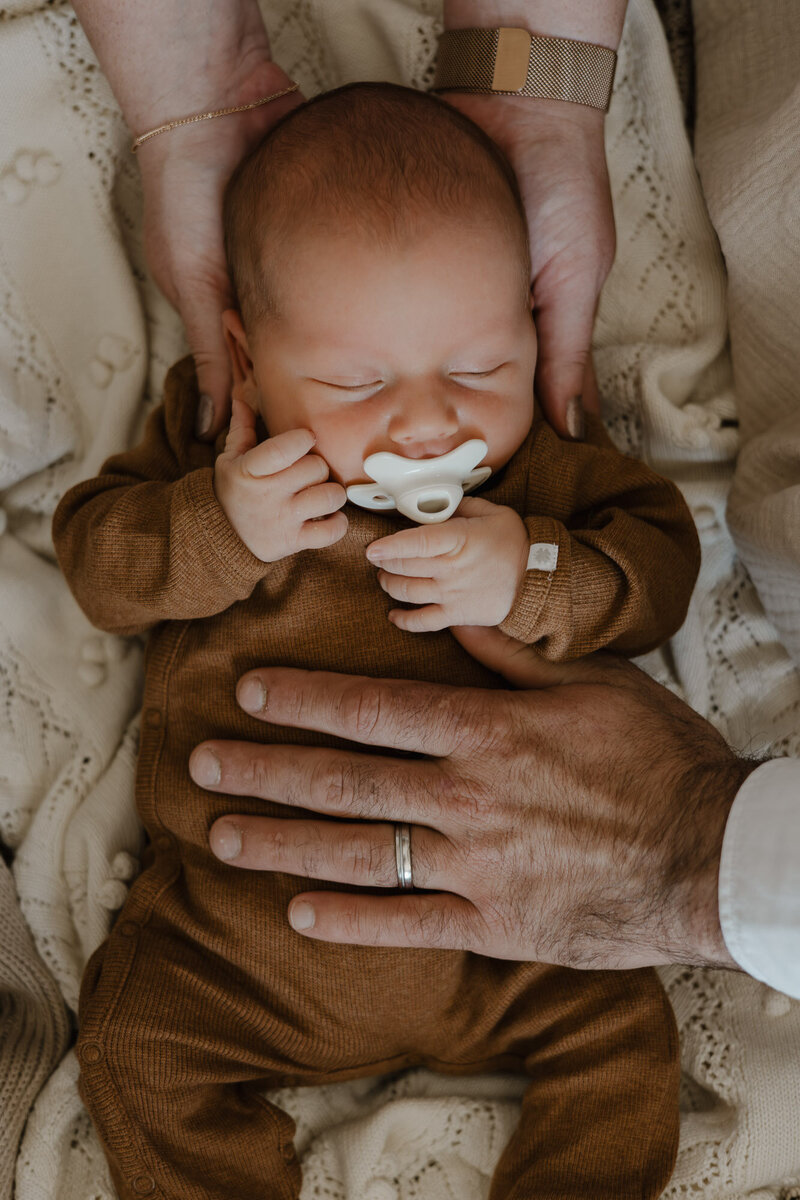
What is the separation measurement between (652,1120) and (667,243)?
143cm

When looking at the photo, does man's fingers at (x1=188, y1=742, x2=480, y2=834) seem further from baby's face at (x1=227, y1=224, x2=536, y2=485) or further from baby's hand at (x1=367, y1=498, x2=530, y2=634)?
baby's face at (x1=227, y1=224, x2=536, y2=485)

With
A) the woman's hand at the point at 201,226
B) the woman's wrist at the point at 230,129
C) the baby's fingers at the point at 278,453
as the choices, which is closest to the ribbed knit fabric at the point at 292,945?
the baby's fingers at the point at 278,453

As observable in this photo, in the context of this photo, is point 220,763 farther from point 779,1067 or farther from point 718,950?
point 779,1067

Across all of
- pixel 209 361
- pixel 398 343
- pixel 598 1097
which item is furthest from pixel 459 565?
pixel 598 1097

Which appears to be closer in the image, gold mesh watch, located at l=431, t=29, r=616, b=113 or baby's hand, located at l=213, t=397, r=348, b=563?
baby's hand, located at l=213, t=397, r=348, b=563

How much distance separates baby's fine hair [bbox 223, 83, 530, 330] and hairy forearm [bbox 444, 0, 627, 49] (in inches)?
12.1

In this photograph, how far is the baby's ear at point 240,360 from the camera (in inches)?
57.0

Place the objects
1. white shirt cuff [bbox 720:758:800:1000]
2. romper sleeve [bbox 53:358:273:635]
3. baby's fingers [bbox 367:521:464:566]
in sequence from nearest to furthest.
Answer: white shirt cuff [bbox 720:758:800:1000]
baby's fingers [bbox 367:521:464:566]
romper sleeve [bbox 53:358:273:635]

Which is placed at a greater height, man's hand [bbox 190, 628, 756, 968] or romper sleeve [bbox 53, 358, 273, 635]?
romper sleeve [bbox 53, 358, 273, 635]

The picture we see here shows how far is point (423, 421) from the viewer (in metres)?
1.23

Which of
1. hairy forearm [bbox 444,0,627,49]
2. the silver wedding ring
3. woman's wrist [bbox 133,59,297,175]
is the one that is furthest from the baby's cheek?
hairy forearm [bbox 444,0,627,49]

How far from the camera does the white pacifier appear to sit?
1236mm

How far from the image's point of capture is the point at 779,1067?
4.47 feet

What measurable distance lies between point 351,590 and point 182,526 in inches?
10.3
